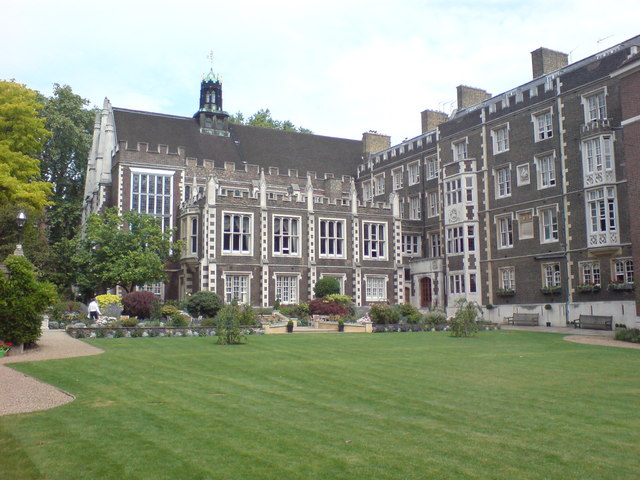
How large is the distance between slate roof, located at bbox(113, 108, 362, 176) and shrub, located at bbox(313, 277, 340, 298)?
13.4 metres

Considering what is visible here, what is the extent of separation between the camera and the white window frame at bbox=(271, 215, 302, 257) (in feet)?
132

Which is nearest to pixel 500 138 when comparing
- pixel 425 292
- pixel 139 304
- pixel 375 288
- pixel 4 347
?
pixel 425 292

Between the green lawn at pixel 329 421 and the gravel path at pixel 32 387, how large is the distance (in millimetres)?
364

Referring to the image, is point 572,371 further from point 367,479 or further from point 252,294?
point 252,294

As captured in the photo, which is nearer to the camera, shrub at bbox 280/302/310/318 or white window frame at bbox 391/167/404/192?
shrub at bbox 280/302/310/318

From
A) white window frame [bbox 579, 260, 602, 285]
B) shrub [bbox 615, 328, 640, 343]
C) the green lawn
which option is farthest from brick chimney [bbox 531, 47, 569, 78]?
the green lawn

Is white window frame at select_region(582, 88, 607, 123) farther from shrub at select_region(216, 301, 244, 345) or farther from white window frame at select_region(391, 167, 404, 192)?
shrub at select_region(216, 301, 244, 345)

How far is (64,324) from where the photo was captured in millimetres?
27234

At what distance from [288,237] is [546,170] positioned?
16895 millimetres

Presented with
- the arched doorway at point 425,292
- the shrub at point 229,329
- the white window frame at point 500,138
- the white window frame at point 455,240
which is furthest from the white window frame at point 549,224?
the shrub at point 229,329

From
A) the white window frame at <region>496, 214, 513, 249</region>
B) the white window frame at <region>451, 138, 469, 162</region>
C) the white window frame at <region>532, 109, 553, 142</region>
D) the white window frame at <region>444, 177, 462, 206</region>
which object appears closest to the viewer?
the white window frame at <region>532, 109, 553, 142</region>

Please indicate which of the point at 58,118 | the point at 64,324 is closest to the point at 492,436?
the point at 64,324

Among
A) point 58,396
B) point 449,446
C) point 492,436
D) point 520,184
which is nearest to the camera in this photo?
point 449,446

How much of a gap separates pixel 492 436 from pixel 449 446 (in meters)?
0.81
